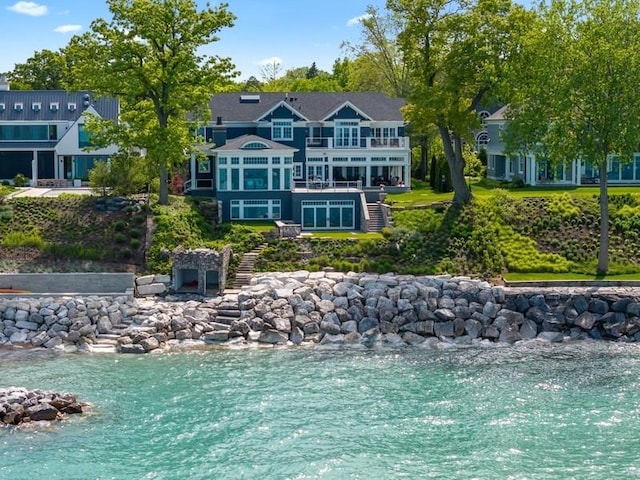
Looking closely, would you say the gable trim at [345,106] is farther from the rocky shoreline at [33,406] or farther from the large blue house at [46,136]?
the rocky shoreline at [33,406]

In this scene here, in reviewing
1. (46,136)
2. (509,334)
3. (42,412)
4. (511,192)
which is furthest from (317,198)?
(42,412)

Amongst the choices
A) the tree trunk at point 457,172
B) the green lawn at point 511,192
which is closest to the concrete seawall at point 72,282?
the green lawn at point 511,192

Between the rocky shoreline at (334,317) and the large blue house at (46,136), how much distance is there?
2299 centimetres

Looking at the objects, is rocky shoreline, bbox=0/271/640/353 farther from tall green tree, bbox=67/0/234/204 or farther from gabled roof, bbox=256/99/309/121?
gabled roof, bbox=256/99/309/121

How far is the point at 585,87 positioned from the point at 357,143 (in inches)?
780

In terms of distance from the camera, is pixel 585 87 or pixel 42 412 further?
pixel 585 87

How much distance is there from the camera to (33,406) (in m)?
26.6

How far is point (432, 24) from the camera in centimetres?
4588

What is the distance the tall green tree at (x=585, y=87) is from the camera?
39.8 meters

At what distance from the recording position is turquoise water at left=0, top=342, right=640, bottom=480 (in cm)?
2352

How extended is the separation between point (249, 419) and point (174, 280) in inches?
590

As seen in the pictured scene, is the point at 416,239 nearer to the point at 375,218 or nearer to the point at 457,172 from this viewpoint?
the point at 375,218

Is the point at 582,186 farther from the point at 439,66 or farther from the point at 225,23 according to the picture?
the point at 225,23

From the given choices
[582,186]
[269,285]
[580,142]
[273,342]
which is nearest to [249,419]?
[273,342]
